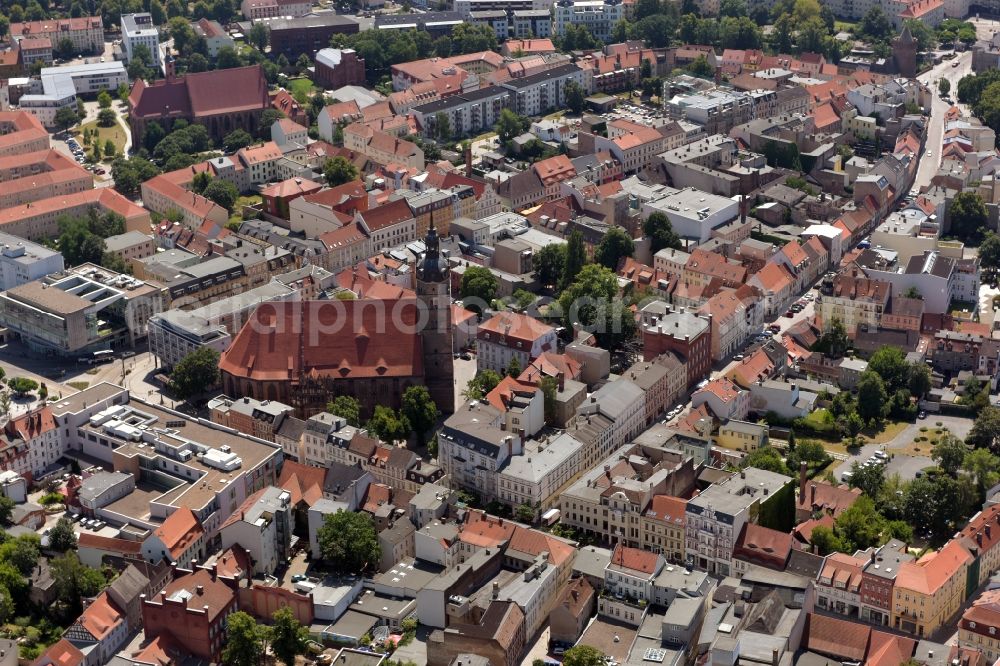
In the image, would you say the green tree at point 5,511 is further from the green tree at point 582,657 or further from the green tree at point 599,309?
the green tree at point 599,309

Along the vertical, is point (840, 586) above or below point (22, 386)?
below

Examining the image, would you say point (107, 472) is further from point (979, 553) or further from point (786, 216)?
point (786, 216)

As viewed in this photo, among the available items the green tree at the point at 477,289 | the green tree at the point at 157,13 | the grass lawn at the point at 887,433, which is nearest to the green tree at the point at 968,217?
the grass lawn at the point at 887,433

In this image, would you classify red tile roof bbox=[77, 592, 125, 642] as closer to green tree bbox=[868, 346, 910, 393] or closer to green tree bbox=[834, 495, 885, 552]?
green tree bbox=[834, 495, 885, 552]

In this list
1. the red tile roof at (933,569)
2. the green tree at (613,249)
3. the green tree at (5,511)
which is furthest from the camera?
the green tree at (613,249)

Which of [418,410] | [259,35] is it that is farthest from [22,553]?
[259,35]

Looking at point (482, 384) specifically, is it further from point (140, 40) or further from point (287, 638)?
point (140, 40)

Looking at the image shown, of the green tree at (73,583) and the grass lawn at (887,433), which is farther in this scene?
the grass lawn at (887,433)

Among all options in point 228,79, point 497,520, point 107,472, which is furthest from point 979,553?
point 228,79
